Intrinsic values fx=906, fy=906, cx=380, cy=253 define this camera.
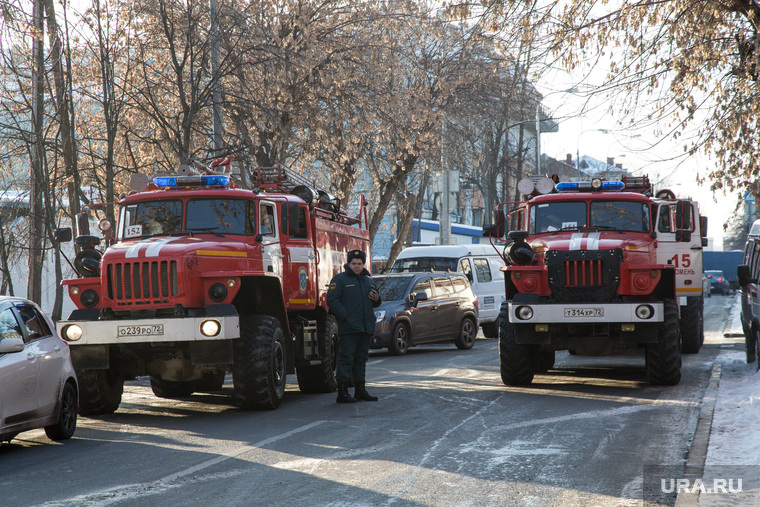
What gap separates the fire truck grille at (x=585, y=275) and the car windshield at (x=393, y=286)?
7.12 meters

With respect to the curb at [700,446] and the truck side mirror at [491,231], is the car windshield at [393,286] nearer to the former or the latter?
the truck side mirror at [491,231]

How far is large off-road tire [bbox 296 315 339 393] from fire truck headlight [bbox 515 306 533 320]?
110 inches

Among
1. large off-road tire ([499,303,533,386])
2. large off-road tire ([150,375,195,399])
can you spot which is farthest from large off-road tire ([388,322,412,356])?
large off-road tire ([150,375,195,399])

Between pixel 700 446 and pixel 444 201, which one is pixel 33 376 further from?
pixel 444 201

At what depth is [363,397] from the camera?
38.5 feet

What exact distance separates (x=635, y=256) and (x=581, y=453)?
5.74 meters

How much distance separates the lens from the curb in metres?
6.26

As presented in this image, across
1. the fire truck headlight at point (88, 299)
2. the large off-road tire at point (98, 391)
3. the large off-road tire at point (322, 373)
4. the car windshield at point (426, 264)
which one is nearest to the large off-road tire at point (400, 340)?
the car windshield at point (426, 264)

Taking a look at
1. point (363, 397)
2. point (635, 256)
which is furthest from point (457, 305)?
point (363, 397)

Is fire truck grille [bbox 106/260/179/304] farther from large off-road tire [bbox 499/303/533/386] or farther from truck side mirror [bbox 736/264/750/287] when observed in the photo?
truck side mirror [bbox 736/264/750/287]

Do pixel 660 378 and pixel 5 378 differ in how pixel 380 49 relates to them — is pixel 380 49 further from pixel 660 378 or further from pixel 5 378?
pixel 5 378

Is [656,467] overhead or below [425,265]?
below

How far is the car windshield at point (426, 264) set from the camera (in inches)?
941

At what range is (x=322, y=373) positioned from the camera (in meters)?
13.2
